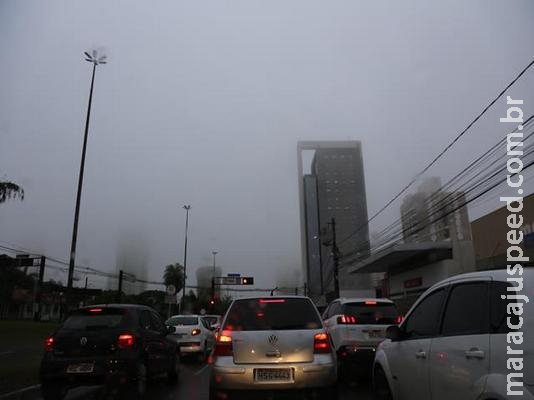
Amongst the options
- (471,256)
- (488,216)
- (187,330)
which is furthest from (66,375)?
(471,256)

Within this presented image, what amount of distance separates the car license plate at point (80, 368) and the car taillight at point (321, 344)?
12.7ft

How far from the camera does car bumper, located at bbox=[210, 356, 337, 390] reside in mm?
5859

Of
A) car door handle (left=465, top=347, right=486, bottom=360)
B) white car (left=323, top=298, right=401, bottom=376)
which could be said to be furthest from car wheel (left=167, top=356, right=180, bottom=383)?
car door handle (left=465, top=347, right=486, bottom=360)

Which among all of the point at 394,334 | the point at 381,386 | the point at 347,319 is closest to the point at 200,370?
the point at 347,319

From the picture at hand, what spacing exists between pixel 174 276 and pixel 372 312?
204ft

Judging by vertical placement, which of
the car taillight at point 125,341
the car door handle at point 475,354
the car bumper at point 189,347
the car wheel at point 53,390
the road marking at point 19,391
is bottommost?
the road marking at point 19,391

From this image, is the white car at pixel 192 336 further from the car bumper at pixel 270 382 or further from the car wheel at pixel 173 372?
the car bumper at pixel 270 382

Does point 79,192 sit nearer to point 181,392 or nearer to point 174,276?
point 181,392

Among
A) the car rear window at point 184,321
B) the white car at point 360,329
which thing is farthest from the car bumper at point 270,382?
the car rear window at point 184,321

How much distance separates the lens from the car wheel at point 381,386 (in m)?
5.74

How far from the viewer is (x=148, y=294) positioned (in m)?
80.8

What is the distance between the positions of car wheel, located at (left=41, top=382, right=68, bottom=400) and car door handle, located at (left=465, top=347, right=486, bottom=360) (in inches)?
261

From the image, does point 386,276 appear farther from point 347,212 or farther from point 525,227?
point 525,227

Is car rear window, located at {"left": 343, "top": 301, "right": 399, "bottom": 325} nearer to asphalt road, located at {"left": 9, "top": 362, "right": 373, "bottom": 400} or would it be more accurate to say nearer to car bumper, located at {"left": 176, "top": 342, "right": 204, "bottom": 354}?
asphalt road, located at {"left": 9, "top": 362, "right": 373, "bottom": 400}
